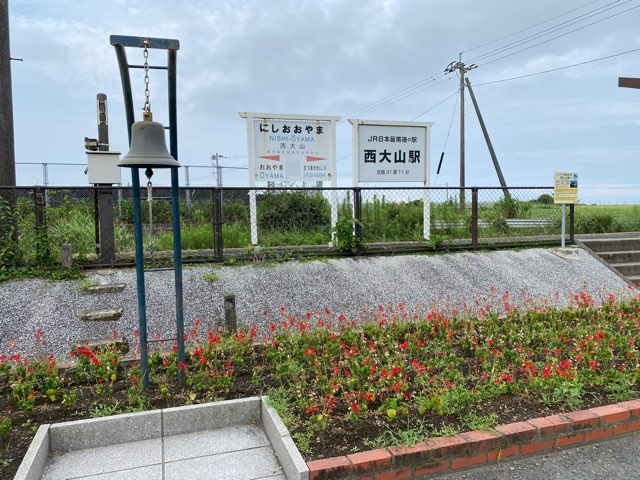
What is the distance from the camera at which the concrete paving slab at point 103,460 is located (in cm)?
281

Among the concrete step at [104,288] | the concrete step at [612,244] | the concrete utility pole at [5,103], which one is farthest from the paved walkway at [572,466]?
the concrete step at [612,244]

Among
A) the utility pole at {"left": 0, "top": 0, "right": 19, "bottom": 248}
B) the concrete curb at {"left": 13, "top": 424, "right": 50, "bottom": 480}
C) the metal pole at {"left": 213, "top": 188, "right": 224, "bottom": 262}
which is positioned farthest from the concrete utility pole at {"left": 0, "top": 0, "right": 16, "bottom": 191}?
the concrete curb at {"left": 13, "top": 424, "right": 50, "bottom": 480}

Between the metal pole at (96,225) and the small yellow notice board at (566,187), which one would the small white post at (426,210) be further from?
the metal pole at (96,225)

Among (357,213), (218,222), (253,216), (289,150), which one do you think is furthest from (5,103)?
(357,213)

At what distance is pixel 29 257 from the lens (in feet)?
20.4

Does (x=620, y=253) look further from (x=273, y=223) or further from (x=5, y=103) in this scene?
(x=5, y=103)

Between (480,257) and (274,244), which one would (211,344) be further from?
(480,257)

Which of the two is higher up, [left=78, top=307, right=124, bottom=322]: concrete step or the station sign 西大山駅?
the station sign 西大山駅

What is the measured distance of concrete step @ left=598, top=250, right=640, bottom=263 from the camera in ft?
29.2

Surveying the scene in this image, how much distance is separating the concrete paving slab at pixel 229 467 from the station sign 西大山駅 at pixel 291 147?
17.0ft

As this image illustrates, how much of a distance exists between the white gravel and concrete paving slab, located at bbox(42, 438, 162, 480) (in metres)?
2.10

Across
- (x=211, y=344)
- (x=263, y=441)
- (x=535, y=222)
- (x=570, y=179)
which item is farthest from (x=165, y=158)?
(x=535, y=222)

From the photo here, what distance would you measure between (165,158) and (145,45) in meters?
0.84

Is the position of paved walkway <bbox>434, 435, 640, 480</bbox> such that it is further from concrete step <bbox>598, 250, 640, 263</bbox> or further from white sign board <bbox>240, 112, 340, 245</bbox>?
concrete step <bbox>598, 250, 640, 263</bbox>
